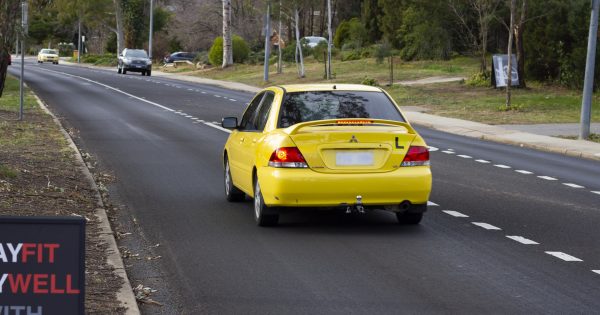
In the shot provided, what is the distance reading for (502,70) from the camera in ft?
135

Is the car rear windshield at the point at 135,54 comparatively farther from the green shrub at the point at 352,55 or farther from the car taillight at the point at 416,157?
Answer: the car taillight at the point at 416,157

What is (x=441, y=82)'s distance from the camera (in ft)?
156

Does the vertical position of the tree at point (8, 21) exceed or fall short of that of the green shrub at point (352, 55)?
it exceeds it

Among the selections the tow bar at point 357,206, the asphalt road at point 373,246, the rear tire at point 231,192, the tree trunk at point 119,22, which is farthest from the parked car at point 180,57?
the tow bar at point 357,206

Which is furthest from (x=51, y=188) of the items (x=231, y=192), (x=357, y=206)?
(x=357, y=206)

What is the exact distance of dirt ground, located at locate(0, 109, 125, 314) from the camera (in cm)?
823

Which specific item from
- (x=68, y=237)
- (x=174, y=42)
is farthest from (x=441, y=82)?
(x=174, y=42)

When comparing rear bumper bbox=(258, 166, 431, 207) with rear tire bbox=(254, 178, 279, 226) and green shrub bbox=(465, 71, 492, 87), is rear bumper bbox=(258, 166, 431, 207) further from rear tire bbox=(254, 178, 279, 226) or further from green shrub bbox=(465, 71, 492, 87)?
green shrub bbox=(465, 71, 492, 87)

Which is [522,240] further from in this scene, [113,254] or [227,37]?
[227,37]

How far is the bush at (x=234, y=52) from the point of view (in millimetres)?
74812

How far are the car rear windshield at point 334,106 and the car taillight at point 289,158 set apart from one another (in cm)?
55

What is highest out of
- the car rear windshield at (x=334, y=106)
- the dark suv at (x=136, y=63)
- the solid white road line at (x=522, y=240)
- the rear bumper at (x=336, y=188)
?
the car rear windshield at (x=334, y=106)

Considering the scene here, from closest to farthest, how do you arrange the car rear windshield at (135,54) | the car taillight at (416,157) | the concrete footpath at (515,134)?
the car taillight at (416,157) → the concrete footpath at (515,134) → the car rear windshield at (135,54)

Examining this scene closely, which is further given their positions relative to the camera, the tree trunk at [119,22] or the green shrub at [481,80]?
the tree trunk at [119,22]
